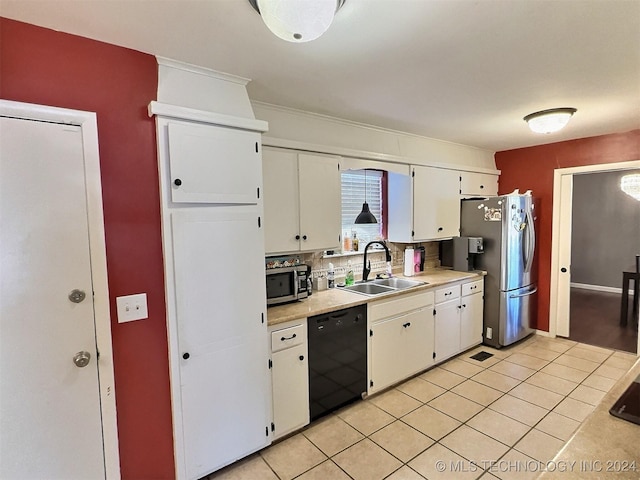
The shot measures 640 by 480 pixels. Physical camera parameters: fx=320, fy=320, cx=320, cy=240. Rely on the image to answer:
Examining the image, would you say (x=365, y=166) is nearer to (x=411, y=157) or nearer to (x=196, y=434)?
(x=411, y=157)

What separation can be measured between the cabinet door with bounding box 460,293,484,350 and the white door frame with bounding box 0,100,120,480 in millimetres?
3359

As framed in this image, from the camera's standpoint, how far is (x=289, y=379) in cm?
230

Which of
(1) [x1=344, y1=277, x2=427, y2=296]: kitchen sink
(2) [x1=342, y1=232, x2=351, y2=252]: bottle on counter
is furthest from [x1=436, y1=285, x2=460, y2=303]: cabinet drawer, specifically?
(2) [x1=342, y1=232, x2=351, y2=252]: bottle on counter

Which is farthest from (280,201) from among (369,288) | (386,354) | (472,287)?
(472,287)

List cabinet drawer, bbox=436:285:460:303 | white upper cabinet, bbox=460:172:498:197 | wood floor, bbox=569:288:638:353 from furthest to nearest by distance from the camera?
white upper cabinet, bbox=460:172:498:197 < wood floor, bbox=569:288:638:353 < cabinet drawer, bbox=436:285:460:303

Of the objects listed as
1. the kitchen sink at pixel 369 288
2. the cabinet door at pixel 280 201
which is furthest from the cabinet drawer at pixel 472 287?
the cabinet door at pixel 280 201

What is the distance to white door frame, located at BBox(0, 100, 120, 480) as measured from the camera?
157 cm

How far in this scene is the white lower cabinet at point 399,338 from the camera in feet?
9.29

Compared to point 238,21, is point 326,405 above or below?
below

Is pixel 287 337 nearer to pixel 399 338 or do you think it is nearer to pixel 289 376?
pixel 289 376

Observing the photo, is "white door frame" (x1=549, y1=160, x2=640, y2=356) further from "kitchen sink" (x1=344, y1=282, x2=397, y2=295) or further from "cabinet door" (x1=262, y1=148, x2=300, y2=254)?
"cabinet door" (x1=262, y1=148, x2=300, y2=254)

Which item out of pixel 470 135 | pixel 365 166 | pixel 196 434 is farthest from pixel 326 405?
pixel 470 135

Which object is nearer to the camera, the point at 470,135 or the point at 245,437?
the point at 245,437

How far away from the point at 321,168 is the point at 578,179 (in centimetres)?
649
